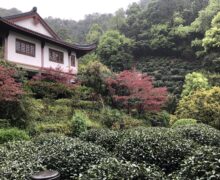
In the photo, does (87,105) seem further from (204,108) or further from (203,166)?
(203,166)

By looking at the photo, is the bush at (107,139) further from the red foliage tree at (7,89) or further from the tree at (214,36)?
the tree at (214,36)

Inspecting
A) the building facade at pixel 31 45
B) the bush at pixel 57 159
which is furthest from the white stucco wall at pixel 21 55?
the bush at pixel 57 159

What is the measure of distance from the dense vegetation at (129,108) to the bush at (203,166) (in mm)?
14

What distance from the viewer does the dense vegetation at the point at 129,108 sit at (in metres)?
6.06

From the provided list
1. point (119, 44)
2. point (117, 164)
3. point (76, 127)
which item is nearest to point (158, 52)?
point (119, 44)

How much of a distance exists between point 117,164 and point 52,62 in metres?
20.3

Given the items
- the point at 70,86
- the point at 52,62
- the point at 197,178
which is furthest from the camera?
the point at 52,62

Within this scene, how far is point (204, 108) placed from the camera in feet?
62.2

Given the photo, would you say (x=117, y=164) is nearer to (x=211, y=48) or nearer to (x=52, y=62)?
(x=52, y=62)

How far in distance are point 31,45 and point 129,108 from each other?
8.20 m

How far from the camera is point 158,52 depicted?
1674 inches

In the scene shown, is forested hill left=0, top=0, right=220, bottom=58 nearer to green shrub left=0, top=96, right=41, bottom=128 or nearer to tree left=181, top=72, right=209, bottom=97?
tree left=181, top=72, right=209, bottom=97

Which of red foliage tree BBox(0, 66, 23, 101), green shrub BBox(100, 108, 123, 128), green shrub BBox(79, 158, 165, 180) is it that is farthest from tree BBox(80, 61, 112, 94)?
green shrub BBox(79, 158, 165, 180)

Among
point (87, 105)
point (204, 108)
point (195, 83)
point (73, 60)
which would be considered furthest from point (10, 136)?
point (195, 83)
